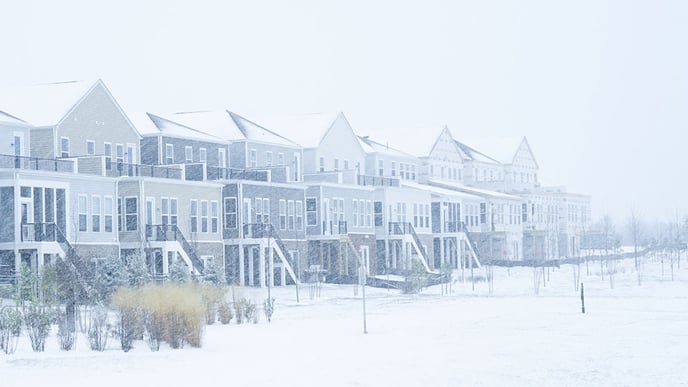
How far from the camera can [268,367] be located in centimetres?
2375

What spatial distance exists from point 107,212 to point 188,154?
11.0 metres

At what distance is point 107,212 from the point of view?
47.8m

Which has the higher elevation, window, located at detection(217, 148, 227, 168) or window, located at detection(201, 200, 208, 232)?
window, located at detection(217, 148, 227, 168)

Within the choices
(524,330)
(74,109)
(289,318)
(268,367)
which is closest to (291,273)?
(74,109)

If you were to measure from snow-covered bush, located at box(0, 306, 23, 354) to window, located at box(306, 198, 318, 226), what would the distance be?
37000 millimetres

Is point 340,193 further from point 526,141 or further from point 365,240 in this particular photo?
point 526,141

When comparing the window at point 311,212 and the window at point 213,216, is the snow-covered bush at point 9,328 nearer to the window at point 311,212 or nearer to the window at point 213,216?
the window at point 213,216

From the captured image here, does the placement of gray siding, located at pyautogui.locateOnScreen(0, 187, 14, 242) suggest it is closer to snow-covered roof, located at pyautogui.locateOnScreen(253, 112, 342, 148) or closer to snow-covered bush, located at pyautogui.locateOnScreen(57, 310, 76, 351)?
snow-covered bush, located at pyautogui.locateOnScreen(57, 310, 76, 351)

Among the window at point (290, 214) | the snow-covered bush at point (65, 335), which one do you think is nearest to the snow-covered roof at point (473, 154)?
the window at point (290, 214)

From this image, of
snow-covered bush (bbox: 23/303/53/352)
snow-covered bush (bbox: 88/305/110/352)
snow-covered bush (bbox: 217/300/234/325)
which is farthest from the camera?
snow-covered bush (bbox: 217/300/234/325)

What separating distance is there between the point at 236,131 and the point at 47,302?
116 feet

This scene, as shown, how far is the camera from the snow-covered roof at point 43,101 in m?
48.4

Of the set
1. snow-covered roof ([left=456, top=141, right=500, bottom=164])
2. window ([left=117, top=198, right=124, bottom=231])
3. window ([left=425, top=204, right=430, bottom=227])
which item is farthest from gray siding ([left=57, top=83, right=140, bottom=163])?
snow-covered roof ([left=456, top=141, right=500, bottom=164])

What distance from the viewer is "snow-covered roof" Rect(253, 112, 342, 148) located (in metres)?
68.8
